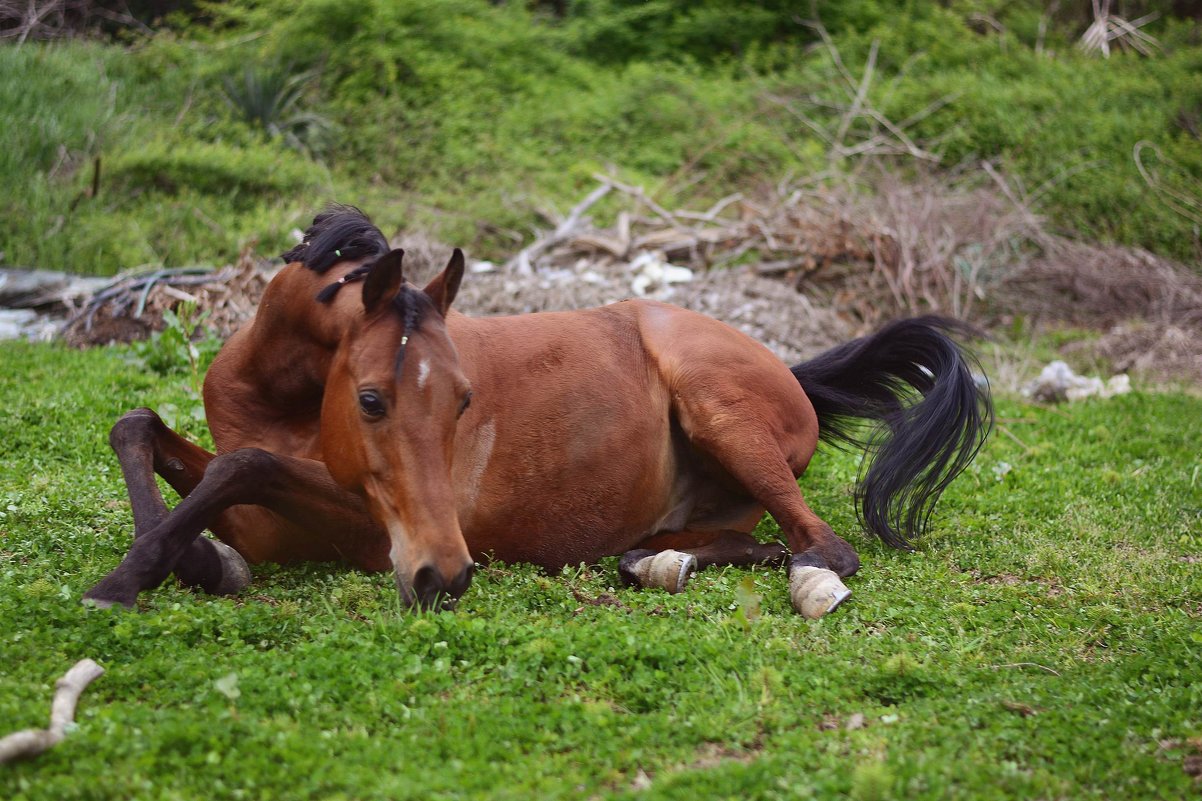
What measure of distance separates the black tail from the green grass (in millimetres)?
304

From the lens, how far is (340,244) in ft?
14.1

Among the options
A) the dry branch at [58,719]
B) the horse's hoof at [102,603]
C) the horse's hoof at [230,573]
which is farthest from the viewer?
the horse's hoof at [230,573]

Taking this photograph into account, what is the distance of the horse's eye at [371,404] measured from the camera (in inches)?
143

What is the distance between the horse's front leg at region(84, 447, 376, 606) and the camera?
3732 mm

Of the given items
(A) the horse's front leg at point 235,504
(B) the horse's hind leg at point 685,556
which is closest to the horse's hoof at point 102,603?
(A) the horse's front leg at point 235,504

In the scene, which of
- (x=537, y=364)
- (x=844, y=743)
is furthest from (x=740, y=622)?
(x=537, y=364)

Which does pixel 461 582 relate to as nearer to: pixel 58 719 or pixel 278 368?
pixel 58 719

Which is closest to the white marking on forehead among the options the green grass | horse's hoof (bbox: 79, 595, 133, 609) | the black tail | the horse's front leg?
the green grass

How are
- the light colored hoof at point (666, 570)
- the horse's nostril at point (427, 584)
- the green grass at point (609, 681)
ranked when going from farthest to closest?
the light colored hoof at point (666, 570) → the horse's nostril at point (427, 584) → the green grass at point (609, 681)

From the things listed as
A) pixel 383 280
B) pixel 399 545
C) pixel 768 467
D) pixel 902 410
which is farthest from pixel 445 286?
pixel 902 410

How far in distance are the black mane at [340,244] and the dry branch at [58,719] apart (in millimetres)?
1712

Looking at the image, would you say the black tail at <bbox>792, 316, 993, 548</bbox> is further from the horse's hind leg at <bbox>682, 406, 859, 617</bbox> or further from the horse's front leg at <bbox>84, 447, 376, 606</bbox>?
the horse's front leg at <bbox>84, 447, 376, 606</bbox>

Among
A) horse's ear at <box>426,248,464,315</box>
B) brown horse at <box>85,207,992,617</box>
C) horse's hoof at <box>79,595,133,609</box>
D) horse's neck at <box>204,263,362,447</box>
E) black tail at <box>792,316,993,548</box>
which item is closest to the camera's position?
horse's hoof at <box>79,595,133,609</box>

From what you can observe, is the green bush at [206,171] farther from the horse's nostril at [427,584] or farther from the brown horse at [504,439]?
the horse's nostril at [427,584]
